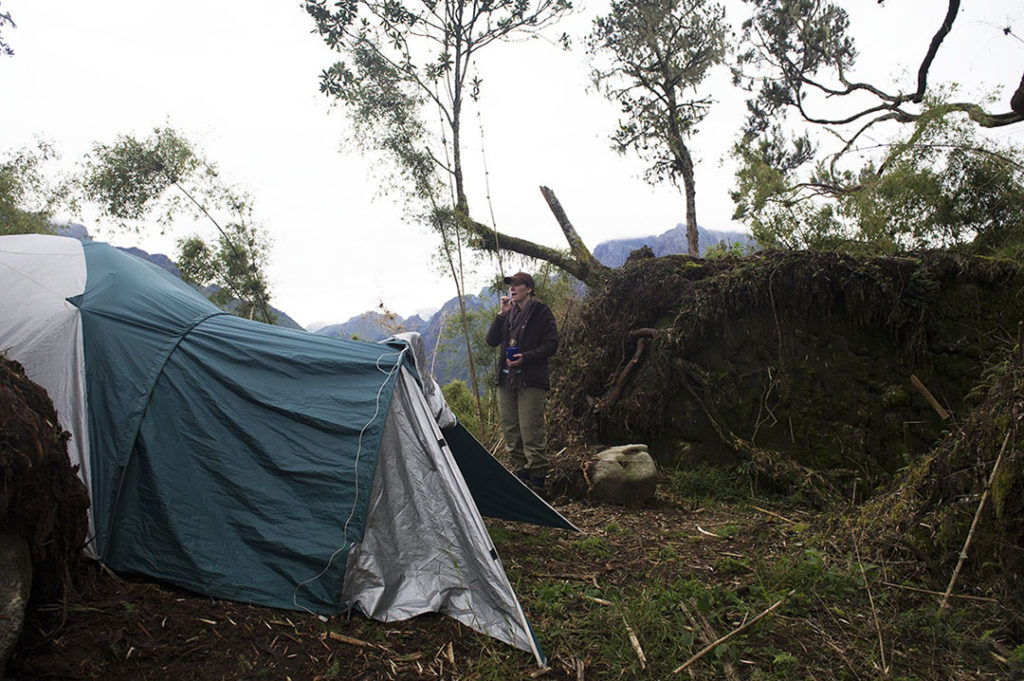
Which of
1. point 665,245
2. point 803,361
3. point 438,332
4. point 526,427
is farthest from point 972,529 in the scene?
point 665,245

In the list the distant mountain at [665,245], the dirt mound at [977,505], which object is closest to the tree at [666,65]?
the distant mountain at [665,245]

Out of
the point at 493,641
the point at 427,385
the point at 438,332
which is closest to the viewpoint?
the point at 493,641

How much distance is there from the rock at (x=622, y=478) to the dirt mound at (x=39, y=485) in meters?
3.39

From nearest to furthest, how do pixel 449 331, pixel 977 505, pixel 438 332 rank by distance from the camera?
pixel 977 505, pixel 438 332, pixel 449 331

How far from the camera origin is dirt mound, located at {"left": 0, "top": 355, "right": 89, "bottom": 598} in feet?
7.41

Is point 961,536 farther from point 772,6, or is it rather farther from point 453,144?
point 772,6

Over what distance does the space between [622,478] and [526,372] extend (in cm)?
111

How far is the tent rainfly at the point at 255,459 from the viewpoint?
9.37 ft

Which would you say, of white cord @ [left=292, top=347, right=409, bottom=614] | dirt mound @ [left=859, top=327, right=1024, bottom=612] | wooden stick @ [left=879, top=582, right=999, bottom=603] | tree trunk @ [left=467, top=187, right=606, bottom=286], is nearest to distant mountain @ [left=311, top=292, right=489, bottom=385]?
tree trunk @ [left=467, top=187, right=606, bottom=286]

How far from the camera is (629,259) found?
6789 millimetres

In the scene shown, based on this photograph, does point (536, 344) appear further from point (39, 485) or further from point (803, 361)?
point (39, 485)

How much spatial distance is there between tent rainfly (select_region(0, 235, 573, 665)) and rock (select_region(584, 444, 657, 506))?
208 centimetres

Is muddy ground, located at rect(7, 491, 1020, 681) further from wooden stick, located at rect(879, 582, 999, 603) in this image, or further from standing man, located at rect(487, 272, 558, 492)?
standing man, located at rect(487, 272, 558, 492)

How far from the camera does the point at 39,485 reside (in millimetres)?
2359
